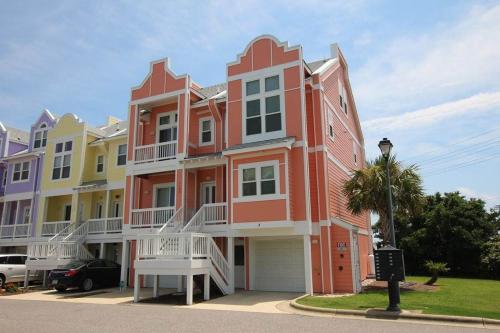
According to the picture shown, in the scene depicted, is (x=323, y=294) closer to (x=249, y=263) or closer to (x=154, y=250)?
(x=249, y=263)

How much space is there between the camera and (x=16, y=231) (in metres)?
29.1

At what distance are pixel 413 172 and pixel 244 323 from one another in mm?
12113

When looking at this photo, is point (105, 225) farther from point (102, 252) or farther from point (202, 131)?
point (202, 131)

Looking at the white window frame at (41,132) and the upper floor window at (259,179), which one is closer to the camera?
the upper floor window at (259,179)

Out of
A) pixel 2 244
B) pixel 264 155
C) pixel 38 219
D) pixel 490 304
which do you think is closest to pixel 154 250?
pixel 264 155

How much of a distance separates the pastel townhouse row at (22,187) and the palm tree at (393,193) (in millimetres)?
23363

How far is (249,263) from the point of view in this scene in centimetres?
1936

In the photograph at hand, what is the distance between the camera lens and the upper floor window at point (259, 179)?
17.8m

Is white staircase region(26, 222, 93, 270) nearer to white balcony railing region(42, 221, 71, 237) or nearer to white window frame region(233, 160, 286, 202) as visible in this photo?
white balcony railing region(42, 221, 71, 237)

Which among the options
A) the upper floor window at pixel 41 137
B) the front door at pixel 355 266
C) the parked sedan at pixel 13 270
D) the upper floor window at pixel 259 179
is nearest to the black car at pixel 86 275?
the parked sedan at pixel 13 270

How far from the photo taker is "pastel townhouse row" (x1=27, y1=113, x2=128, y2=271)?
984 inches

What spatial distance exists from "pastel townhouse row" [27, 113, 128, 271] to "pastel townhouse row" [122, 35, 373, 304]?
10.8 ft

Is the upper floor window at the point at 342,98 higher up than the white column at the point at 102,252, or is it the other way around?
the upper floor window at the point at 342,98

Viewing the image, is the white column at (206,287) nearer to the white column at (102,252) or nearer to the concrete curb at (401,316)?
the concrete curb at (401,316)
